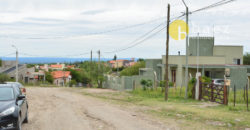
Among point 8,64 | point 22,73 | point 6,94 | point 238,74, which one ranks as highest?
point 8,64

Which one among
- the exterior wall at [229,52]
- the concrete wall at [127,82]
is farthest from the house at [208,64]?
the concrete wall at [127,82]

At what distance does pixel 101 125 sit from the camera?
11.0 m

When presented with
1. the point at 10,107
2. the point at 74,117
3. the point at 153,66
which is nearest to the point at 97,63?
the point at 153,66

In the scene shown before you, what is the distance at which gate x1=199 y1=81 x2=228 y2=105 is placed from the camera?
18.7 m

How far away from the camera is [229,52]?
147ft

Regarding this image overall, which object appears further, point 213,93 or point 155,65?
point 155,65

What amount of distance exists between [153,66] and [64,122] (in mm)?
34452

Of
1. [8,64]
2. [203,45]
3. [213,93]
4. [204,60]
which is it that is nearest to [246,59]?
[203,45]

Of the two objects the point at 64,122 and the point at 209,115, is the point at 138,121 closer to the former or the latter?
the point at 64,122

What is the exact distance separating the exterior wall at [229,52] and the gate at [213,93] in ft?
79.8

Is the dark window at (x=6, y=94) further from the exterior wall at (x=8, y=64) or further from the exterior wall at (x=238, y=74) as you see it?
the exterior wall at (x=8, y=64)

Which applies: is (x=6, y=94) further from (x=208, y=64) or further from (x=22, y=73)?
(x=22, y=73)

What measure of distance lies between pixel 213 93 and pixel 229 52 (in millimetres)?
26776

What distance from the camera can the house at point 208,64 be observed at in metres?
36.9
